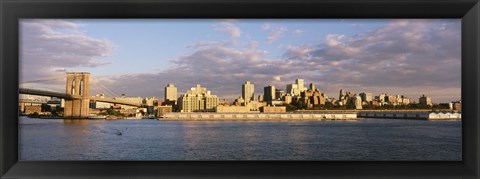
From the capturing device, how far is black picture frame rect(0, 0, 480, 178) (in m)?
1.47

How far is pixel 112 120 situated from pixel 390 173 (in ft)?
77.5

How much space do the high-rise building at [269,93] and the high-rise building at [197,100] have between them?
380 cm

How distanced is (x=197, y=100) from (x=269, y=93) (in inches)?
196

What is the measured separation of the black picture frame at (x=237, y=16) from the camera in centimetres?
147

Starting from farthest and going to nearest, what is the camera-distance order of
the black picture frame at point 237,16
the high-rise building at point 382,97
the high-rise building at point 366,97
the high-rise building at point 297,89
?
1. the high-rise building at point 366,97
2. the high-rise building at point 382,97
3. the high-rise building at point 297,89
4. the black picture frame at point 237,16

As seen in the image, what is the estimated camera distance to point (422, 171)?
4.97 feet

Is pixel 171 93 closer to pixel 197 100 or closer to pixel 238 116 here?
pixel 197 100

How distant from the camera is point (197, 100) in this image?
50.0 feet

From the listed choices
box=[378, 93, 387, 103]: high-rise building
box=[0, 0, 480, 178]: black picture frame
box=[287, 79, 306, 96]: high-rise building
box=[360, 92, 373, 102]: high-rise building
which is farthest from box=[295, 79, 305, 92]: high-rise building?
box=[0, 0, 480, 178]: black picture frame

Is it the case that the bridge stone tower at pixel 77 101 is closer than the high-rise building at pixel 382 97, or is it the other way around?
the high-rise building at pixel 382 97

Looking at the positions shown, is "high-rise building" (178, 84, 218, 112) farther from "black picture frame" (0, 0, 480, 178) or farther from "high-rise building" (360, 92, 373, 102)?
A: "black picture frame" (0, 0, 480, 178)

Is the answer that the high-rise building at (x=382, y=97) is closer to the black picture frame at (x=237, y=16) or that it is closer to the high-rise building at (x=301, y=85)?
the high-rise building at (x=301, y=85)

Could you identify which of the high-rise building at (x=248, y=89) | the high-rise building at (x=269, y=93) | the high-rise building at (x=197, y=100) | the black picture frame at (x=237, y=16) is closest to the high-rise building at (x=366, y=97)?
the high-rise building at (x=269, y=93)
